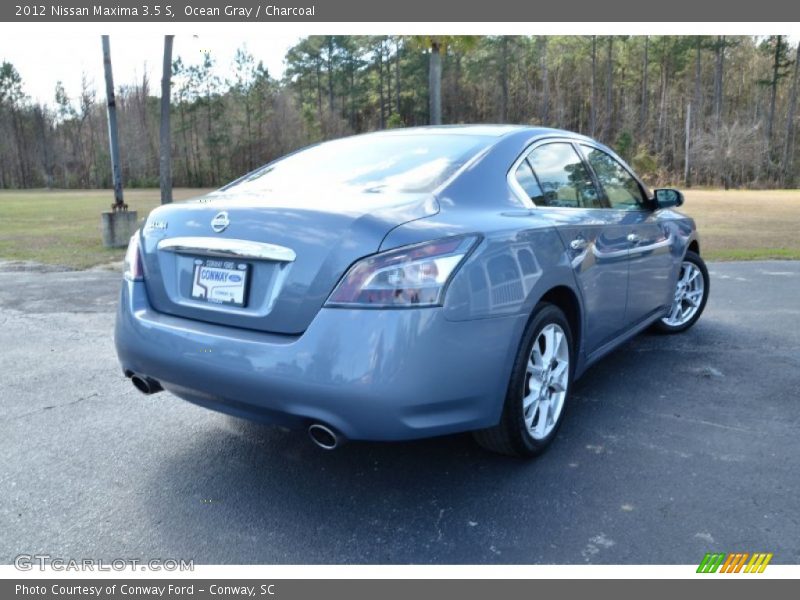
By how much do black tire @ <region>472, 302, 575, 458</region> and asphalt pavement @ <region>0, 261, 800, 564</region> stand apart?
12cm

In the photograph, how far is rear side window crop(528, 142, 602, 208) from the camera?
340cm

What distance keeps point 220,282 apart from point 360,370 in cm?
75

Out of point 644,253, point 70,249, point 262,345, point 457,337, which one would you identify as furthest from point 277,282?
point 70,249

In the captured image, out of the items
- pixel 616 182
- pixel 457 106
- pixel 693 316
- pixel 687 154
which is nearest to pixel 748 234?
pixel 693 316

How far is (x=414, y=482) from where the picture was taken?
116 inches

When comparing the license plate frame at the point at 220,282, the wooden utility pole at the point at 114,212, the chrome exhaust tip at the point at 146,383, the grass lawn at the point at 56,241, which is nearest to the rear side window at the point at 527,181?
the license plate frame at the point at 220,282

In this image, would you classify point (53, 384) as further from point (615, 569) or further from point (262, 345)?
point (615, 569)

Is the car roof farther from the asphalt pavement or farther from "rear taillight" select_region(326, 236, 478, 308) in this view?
the asphalt pavement

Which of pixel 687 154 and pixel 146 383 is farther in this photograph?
pixel 687 154

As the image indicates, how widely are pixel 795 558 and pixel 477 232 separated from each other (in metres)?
1.63

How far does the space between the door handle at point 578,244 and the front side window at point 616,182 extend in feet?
2.61

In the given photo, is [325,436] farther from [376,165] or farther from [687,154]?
[687,154]

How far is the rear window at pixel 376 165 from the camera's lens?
3039 millimetres

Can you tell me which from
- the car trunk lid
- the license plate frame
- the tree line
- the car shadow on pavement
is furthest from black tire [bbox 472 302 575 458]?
the tree line
